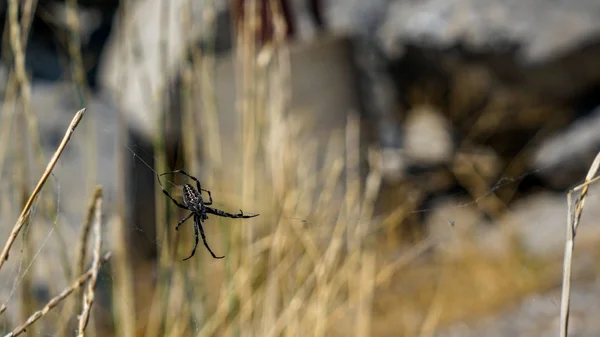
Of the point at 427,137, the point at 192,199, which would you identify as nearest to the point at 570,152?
the point at 427,137

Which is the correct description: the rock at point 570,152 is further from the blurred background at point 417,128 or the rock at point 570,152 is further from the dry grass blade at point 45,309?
the dry grass blade at point 45,309

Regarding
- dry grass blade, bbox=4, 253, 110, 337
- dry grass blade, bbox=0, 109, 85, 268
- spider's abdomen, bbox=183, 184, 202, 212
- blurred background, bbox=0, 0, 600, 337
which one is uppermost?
blurred background, bbox=0, 0, 600, 337

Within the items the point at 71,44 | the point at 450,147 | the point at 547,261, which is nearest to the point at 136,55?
the point at 71,44

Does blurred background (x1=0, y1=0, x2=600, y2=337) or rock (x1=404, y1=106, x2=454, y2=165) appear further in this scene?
rock (x1=404, y1=106, x2=454, y2=165)

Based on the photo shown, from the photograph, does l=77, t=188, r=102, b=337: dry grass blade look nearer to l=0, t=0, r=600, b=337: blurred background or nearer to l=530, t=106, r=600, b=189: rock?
l=0, t=0, r=600, b=337: blurred background

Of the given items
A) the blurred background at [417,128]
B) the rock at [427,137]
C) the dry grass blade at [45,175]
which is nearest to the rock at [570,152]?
the blurred background at [417,128]

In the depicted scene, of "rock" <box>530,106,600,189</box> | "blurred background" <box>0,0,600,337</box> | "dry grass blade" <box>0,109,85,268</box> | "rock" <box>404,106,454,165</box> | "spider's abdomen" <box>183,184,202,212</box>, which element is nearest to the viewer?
"dry grass blade" <box>0,109,85,268</box>

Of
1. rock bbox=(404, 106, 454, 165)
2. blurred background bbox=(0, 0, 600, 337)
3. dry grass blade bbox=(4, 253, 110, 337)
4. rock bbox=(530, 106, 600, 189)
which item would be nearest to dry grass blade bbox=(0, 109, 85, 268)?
dry grass blade bbox=(4, 253, 110, 337)

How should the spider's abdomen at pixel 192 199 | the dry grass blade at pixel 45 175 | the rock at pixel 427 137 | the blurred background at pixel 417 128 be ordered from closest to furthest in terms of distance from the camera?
the dry grass blade at pixel 45 175
the spider's abdomen at pixel 192 199
the blurred background at pixel 417 128
the rock at pixel 427 137

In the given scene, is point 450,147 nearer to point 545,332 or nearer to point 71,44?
point 545,332
